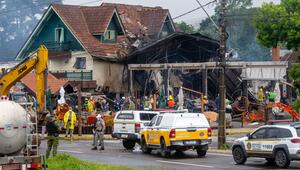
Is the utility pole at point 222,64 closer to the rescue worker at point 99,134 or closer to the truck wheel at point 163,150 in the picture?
the truck wheel at point 163,150

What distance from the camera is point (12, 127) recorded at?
63.1 feet

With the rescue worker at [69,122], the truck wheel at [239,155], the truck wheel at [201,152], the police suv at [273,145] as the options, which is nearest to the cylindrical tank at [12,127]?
the police suv at [273,145]

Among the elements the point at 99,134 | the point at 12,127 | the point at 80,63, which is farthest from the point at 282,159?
the point at 80,63

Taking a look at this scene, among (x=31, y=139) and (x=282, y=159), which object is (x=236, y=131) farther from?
(x=31, y=139)

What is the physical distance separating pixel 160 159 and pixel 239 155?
3.93 metres

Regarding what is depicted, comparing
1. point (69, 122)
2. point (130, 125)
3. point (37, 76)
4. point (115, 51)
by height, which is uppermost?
point (115, 51)

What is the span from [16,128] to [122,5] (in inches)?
1886

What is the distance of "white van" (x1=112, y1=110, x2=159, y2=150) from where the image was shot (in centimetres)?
3553

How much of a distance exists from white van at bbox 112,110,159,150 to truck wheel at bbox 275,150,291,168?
35.9 feet

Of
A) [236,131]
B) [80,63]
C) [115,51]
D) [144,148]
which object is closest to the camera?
[144,148]

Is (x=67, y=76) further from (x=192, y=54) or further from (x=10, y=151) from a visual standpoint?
(x=10, y=151)

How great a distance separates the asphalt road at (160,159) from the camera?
86.5ft

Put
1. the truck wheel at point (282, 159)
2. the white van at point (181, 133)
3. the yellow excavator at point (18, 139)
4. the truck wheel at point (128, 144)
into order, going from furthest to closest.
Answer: the truck wheel at point (128, 144) → the white van at point (181, 133) → the truck wheel at point (282, 159) → the yellow excavator at point (18, 139)

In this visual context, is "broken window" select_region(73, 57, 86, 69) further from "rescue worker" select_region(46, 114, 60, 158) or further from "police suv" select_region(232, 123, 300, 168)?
"police suv" select_region(232, 123, 300, 168)
